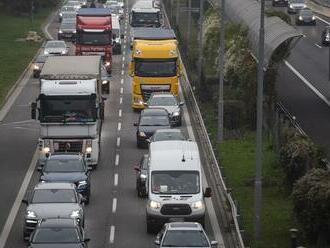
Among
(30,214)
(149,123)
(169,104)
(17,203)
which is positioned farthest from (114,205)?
(169,104)

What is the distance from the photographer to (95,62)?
171 ft

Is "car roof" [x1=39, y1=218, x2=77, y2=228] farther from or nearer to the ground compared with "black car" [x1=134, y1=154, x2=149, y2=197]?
farther from the ground

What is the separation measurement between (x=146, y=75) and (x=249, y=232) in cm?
2745

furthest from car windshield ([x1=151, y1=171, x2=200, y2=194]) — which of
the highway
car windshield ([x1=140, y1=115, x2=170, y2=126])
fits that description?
car windshield ([x1=140, y1=115, x2=170, y2=126])

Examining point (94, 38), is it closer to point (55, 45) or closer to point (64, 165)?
point (55, 45)

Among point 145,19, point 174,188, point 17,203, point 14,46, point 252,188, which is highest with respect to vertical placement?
point 174,188

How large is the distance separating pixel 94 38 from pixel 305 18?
1304 inches

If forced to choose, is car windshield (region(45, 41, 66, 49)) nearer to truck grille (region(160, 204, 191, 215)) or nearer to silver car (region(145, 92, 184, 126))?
silver car (region(145, 92, 184, 126))

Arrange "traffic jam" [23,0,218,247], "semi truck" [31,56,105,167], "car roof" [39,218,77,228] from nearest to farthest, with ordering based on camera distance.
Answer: "car roof" [39,218,77,228]
"traffic jam" [23,0,218,247]
"semi truck" [31,56,105,167]

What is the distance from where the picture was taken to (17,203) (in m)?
41.3

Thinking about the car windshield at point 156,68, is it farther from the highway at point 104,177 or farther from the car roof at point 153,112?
the car roof at point 153,112

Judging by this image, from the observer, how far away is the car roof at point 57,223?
106 ft

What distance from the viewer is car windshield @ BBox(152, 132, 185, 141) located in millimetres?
46781

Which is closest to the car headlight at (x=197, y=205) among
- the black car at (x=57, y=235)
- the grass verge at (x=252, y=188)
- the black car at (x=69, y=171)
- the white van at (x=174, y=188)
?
the white van at (x=174, y=188)
